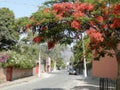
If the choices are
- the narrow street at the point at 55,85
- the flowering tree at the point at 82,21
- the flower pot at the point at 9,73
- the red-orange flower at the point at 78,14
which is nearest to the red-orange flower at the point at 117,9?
the flowering tree at the point at 82,21

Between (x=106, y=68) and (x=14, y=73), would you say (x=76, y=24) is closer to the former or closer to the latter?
(x=106, y=68)

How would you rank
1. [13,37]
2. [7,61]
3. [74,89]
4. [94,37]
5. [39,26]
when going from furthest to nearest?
1. [13,37]
2. [7,61]
3. [74,89]
4. [39,26]
5. [94,37]

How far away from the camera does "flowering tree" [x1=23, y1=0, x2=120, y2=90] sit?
1519 cm

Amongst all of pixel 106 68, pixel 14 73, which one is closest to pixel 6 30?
pixel 14 73

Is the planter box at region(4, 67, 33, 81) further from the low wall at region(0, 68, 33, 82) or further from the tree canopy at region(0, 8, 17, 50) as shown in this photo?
the tree canopy at region(0, 8, 17, 50)

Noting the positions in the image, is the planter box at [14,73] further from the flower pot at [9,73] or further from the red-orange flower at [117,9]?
the red-orange flower at [117,9]

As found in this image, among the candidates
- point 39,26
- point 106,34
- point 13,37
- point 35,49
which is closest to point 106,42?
point 106,34

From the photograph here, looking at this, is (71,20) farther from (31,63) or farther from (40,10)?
(31,63)

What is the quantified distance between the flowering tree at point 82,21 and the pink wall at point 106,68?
19.4 metres

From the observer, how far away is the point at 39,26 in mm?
16094

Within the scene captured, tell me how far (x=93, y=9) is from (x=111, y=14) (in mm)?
930

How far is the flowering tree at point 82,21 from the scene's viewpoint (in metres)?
15.2

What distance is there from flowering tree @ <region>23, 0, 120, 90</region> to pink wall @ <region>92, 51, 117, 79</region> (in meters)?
19.4

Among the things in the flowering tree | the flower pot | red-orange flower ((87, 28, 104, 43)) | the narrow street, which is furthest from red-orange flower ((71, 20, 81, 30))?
the flower pot
